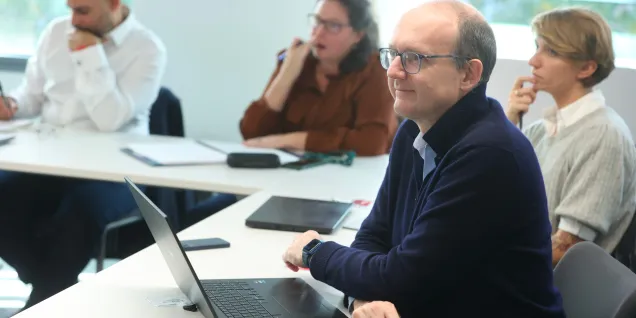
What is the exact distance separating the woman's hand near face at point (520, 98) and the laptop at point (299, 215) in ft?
2.43

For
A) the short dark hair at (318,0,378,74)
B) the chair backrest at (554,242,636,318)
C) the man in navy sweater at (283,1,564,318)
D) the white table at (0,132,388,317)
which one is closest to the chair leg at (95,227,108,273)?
the white table at (0,132,388,317)

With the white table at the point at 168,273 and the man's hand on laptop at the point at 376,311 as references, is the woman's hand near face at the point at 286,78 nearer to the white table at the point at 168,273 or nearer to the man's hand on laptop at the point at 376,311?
the white table at the point at 168,273

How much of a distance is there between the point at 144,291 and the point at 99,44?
1.88 m

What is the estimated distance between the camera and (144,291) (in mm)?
1548

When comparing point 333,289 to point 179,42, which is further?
point 179,42

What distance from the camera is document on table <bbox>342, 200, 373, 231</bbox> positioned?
2.08 meters

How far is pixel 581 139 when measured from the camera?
2.23 metres

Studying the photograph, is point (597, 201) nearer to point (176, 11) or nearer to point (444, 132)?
point (444, 132)

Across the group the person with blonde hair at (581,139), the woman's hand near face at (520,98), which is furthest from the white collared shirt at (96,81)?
the person with blonde hair at (581,139)

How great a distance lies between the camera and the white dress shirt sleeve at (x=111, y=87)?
3178mm

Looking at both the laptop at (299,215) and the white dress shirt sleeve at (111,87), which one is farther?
the white dress shirt sleeve at (111,87)

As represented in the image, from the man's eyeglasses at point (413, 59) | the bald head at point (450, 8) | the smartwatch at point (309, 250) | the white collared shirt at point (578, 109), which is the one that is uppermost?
the bald head at point (450, 8)

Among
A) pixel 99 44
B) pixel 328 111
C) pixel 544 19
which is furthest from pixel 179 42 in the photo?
pixel 544 19

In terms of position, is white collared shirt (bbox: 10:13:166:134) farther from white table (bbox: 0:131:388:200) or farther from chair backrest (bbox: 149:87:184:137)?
white table (bbox: 0:131:388:200)
